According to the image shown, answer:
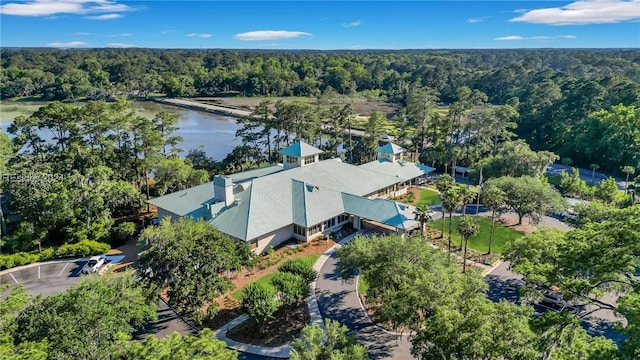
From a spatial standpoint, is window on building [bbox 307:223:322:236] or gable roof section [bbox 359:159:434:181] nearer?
window on building [bbox 307:223:322:236]

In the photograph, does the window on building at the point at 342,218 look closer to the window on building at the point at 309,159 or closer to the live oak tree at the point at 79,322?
the window on building at the point at 309,159

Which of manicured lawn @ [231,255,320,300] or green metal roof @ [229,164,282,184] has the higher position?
Result: green metal roof @ [229,164,282,184]

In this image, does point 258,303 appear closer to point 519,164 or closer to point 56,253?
point 56,253

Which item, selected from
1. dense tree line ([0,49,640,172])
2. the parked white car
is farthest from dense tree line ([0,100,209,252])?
dense tree line ([0,49,640,172])

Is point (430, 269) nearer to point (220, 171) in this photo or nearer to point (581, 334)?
point (581, 334)

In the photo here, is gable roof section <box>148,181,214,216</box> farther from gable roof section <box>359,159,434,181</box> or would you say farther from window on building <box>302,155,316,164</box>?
gable roof section <box>359,159,434,181</box>

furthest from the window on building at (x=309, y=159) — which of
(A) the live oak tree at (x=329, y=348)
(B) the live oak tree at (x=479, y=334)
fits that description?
(B) the live oak tree at (x=479, y=334)
